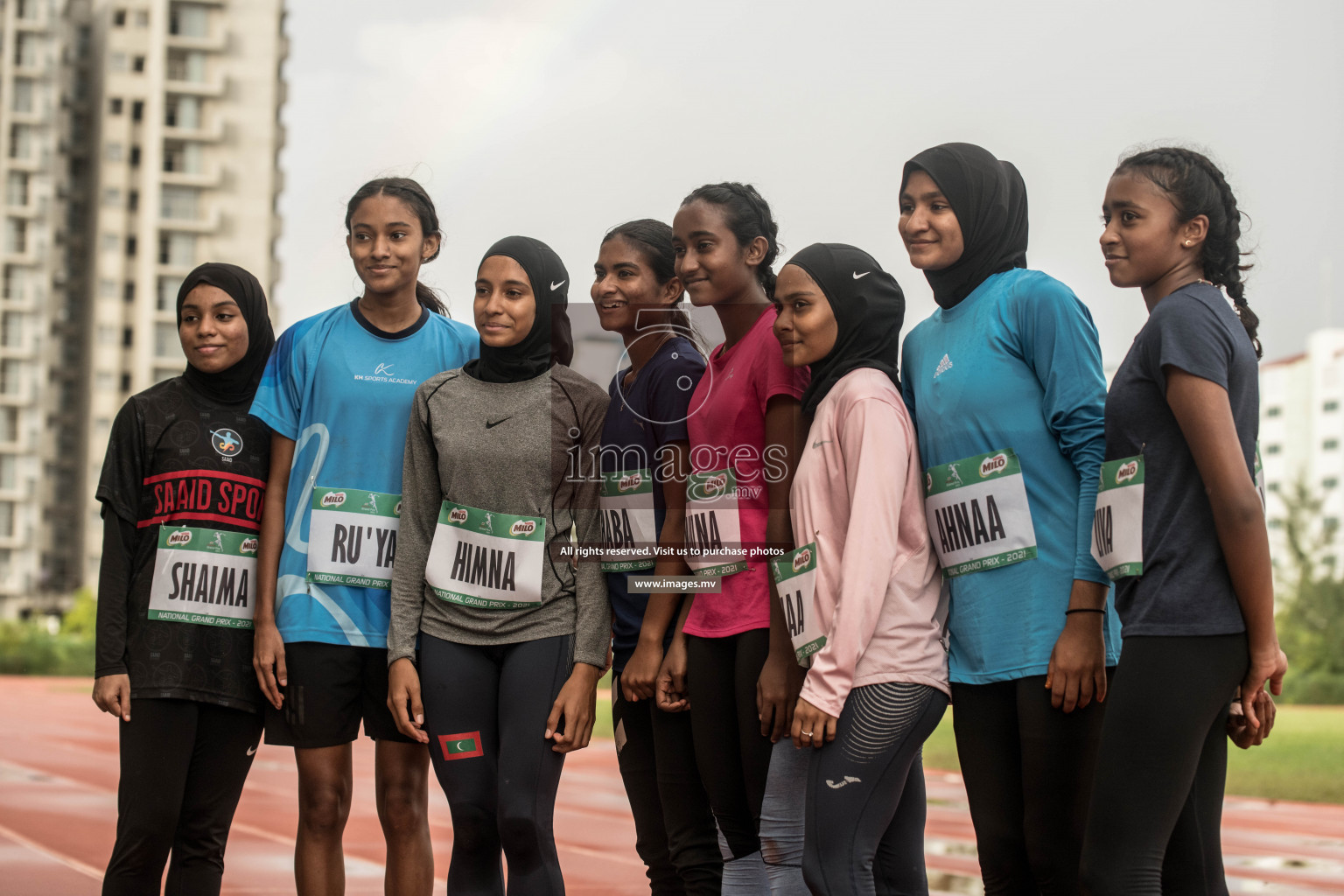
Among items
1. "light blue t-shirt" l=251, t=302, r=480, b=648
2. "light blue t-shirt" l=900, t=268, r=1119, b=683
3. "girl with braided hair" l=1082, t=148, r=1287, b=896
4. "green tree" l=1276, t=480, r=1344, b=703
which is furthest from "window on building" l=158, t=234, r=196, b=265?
"girl with braided hair" l=1082, t=148, r=1287, b=896

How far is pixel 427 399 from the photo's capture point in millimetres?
2844

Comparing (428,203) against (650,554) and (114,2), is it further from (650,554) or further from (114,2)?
(114,2)

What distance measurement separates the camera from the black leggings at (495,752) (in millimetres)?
2627

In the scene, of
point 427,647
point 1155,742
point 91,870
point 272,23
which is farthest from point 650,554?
point 272,23

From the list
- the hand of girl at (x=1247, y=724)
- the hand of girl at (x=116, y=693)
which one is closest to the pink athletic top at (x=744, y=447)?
the hand of girl at (x=1247, y=724)

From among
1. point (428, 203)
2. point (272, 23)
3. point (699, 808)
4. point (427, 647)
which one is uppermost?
point (272, 23)

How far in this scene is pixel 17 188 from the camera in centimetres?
4272

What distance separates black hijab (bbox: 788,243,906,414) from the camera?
2.51 m

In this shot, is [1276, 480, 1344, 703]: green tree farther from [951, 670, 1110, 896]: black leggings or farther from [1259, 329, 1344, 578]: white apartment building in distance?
[951, 670, 1110, 896]: black leggings

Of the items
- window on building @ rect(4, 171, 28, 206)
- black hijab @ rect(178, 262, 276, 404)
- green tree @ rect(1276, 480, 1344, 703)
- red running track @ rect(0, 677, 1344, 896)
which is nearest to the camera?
black hijab @ rect(178, 262, 276, 404)

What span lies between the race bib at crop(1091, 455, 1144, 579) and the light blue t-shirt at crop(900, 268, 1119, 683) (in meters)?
0.05

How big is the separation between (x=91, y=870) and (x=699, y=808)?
4192mm

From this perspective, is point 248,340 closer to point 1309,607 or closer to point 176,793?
point 176,793

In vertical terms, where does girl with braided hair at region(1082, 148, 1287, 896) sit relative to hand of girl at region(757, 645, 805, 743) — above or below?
above
